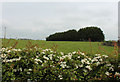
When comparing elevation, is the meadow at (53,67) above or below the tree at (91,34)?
below

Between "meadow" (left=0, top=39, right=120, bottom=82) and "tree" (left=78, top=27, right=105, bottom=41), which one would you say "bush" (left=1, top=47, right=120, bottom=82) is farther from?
"tree" (left=78, top=27, right=105, bottom=41)

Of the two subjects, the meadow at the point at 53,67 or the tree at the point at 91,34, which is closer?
the meadow at the point at 53,67

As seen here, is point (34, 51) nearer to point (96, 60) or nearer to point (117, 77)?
point (96, 60)

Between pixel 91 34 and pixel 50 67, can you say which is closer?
pixel 50 67

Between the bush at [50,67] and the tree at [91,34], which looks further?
the tree at [91,34]

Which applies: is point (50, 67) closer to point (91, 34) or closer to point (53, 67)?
point (53, 67)

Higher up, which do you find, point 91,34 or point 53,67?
point 91,34

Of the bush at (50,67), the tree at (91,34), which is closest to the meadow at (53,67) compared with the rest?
the bush at (50,67)

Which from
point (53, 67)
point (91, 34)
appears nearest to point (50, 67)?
point (53, 67)

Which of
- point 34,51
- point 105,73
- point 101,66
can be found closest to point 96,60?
point 101,66

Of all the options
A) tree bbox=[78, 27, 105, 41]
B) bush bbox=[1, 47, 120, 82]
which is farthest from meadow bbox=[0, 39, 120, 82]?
tree bbox=[78, 27, 105, 41]

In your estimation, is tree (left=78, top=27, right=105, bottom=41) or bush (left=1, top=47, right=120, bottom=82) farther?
tree (left=78, top=27, right=105, bottom=41)

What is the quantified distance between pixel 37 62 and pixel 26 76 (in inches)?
19.3

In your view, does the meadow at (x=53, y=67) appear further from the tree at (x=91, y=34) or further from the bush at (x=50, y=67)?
the tree at (x=91, y=34)
